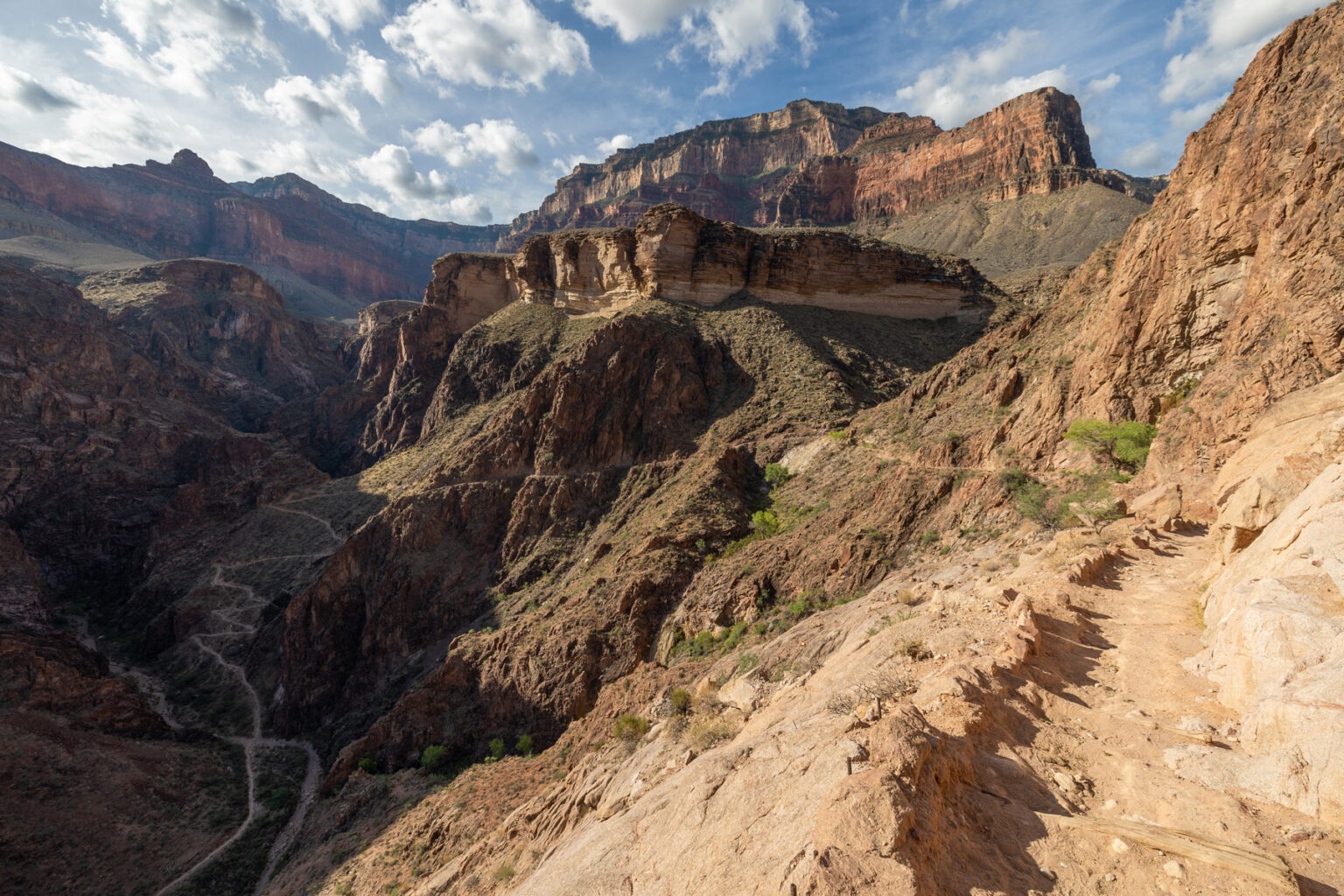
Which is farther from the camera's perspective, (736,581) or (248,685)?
(248,685)

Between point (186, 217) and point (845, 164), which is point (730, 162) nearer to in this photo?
point (845, 164)

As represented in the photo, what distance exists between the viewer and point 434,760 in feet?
77.4

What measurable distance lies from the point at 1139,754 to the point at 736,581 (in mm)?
17385

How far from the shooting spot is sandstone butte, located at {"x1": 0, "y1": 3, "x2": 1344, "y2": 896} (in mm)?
6008

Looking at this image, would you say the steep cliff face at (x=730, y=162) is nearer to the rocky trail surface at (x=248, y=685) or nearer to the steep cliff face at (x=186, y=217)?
the steep cliff face at (x=186, y=217)

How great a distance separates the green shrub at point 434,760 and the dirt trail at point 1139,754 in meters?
23.9

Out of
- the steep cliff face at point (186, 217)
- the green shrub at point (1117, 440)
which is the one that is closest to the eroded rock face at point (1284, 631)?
the green shrub at point (1117, 440)

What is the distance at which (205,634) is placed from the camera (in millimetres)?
42031

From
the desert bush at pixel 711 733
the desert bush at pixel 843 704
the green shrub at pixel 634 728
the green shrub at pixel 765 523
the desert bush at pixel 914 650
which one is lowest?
the green shrub at pixel 634 728

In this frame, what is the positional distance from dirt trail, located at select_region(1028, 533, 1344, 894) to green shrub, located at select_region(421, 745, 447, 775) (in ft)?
78.3

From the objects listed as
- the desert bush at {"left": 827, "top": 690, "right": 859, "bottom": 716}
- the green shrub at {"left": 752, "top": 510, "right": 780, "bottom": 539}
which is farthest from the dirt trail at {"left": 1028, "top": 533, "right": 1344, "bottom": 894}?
the green shrub at {"left": 752, "top": 510, "right": 780, "bottom": 539}

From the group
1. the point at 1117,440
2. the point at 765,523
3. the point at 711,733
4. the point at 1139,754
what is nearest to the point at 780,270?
the point at 765,523

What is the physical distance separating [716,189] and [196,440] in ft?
476

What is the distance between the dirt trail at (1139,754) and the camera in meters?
4.63
